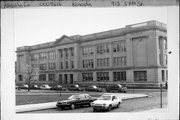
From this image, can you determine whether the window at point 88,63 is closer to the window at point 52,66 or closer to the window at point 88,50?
the window at point 88,50

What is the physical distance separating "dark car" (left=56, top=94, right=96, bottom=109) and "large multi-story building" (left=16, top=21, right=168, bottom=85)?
0.43 m

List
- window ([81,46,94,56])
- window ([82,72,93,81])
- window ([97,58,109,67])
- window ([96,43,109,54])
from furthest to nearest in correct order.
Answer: window ([96,43,109,54])
window ([81,46,94,56])
window ([97,58,109,67])
window ([82,72,93,81])

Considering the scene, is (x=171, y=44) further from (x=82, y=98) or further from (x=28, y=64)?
(x=28, y=64)

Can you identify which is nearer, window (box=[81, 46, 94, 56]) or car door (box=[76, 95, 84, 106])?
car door (box=[76, 95, 84, 106])

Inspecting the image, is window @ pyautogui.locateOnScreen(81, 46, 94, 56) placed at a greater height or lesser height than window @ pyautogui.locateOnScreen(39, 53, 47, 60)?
greater

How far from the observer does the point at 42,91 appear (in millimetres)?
4637

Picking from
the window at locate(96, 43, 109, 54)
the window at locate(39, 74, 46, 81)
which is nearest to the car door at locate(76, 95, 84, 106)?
the window at locate(39, 74, 46, 81)

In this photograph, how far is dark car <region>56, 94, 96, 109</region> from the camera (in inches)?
143

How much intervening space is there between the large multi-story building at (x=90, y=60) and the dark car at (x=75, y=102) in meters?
0.43

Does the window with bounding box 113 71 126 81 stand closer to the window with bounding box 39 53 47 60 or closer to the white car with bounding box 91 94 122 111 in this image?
the white car with bounding box 91 94 122 111

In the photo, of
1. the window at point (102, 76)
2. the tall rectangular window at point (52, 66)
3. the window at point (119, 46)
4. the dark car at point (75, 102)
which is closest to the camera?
the dark car at point (75, 102)

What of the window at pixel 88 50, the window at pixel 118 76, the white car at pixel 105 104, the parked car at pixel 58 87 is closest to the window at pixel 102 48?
the window at pixel 88 50

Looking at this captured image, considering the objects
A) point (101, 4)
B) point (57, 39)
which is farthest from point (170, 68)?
point (57, 39)

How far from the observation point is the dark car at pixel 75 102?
3.64m
